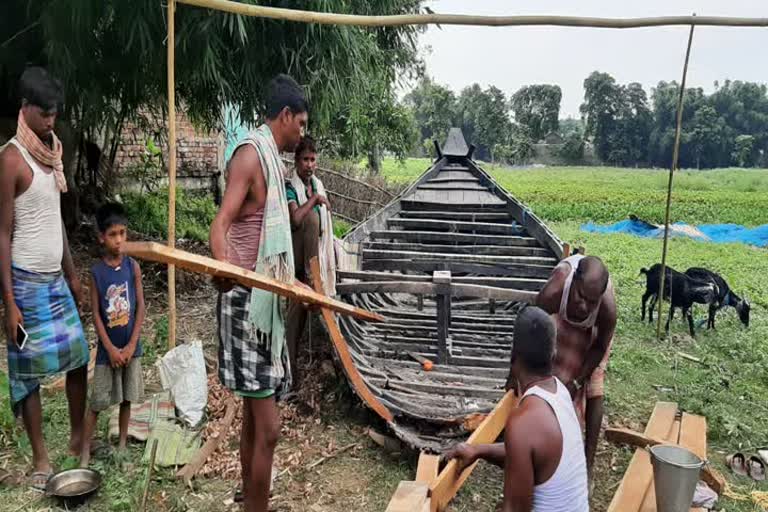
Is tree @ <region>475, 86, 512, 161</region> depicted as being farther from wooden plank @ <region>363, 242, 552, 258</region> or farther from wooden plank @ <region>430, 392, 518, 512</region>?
wooden plank @ <region>430, 392, 518, 512</region>

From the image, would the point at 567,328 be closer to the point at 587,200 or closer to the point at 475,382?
the point at 475,382

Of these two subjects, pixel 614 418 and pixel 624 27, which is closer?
pixel 624 27

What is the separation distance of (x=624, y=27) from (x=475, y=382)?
2321 mm

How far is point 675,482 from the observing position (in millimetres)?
2582

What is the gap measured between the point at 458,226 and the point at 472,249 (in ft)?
2.15

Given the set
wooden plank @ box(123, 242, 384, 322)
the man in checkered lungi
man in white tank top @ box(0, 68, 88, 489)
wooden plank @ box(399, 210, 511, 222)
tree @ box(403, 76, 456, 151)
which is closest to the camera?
wooden plank @ box(123, 242, 384, 322)

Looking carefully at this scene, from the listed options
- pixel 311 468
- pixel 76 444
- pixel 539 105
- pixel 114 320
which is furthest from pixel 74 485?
pixel 539 105

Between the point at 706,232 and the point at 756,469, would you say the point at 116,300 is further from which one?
the point at 706,232

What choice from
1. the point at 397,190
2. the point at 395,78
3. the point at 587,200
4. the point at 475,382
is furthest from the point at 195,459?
the point at 587,200

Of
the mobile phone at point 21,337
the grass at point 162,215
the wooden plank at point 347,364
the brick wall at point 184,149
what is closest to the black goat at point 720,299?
the wooden plank at point 347,364

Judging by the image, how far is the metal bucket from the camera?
255 centimetres

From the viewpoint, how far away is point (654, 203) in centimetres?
2250

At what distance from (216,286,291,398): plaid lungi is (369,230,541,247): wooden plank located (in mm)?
3989

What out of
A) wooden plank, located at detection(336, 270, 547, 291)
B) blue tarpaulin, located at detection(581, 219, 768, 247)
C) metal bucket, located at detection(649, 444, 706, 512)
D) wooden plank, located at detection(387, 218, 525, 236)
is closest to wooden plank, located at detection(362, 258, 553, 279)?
wooden plank, located at detection(336, 270, 547, 291)
